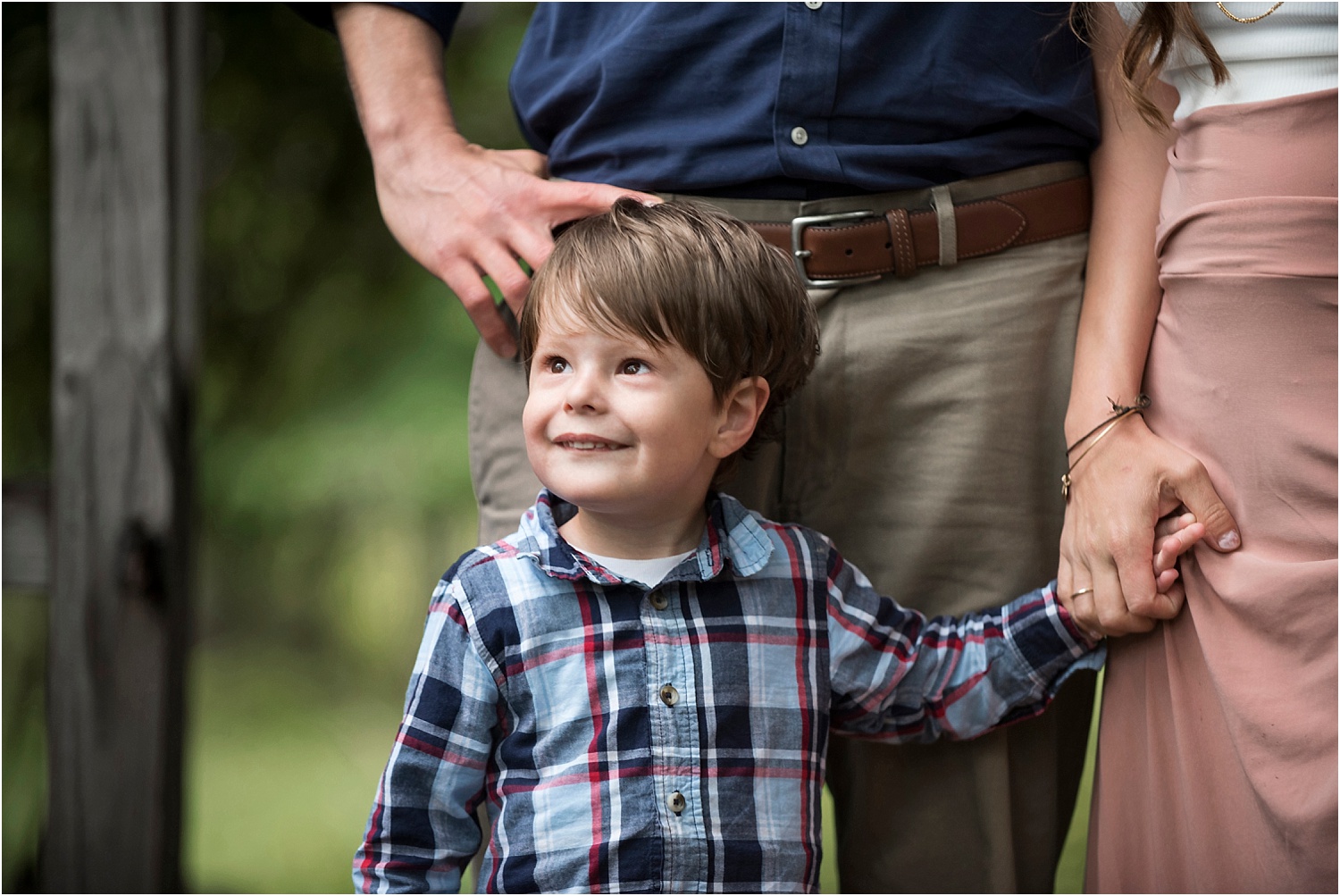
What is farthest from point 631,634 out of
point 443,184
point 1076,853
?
point 1076,853

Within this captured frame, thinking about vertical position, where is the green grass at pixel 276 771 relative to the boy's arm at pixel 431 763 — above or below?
below

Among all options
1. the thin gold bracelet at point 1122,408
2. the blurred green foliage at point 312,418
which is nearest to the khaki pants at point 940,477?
the thin gold bracelet at point 1122,408

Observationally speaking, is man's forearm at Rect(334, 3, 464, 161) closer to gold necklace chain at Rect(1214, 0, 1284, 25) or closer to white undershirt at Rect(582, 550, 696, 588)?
white undershirt at Rect(582, 550, 696, 588)

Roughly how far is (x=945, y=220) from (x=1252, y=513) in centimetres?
49

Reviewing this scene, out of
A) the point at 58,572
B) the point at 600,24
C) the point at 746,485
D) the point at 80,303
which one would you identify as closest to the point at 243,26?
the point at 80,303

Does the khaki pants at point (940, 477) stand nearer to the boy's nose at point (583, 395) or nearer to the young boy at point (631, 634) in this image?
the young boy at point (631, 634)

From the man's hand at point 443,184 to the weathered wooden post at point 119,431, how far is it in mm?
814

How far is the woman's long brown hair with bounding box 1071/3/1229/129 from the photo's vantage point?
1170mm

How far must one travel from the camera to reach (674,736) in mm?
1201

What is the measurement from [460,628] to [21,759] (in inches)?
77.3

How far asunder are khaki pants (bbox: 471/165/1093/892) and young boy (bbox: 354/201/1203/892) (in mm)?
159

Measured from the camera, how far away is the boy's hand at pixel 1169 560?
121 centimetres

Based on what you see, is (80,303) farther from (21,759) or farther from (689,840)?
(689,840)

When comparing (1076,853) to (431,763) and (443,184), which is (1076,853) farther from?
(443,184)
